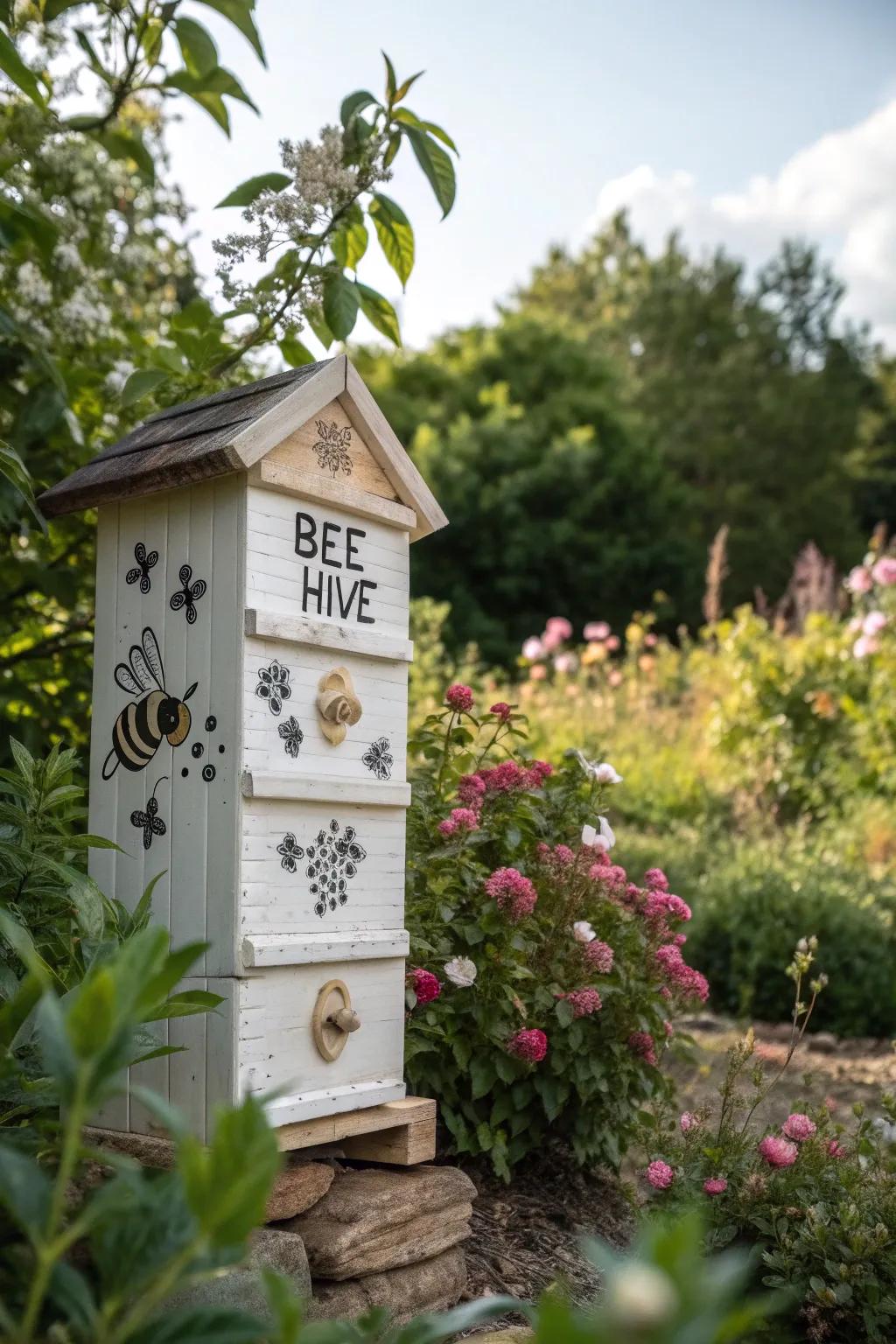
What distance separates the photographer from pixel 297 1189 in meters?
2.12

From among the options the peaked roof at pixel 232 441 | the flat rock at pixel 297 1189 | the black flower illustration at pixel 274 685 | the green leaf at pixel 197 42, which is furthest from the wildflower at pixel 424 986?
the green leaf at pixel 197 42

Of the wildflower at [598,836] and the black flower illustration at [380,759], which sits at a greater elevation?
the black flower illustration at [380,759]

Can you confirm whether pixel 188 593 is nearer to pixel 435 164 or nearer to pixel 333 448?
pixel 333 448

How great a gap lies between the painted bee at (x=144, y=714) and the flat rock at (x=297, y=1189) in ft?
2.68

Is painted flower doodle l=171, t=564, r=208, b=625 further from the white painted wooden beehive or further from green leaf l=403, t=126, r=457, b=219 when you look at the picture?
green leaf l=403, t=126, r=457, b=219

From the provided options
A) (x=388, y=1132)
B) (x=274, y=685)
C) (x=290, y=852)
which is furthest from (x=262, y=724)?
(x=388, y=1132)

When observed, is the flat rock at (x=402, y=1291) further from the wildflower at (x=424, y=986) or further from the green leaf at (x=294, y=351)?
the green leaf at (x=294, y=351)

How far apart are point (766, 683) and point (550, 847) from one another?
5.27 m

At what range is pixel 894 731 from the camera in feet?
24.0

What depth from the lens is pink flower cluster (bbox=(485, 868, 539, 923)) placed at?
275 centimetres

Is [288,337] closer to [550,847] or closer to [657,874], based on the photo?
[550,847]

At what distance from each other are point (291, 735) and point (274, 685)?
107 mm

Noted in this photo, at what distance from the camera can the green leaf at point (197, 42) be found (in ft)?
8.71

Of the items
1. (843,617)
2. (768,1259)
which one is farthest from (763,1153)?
(843,617)
